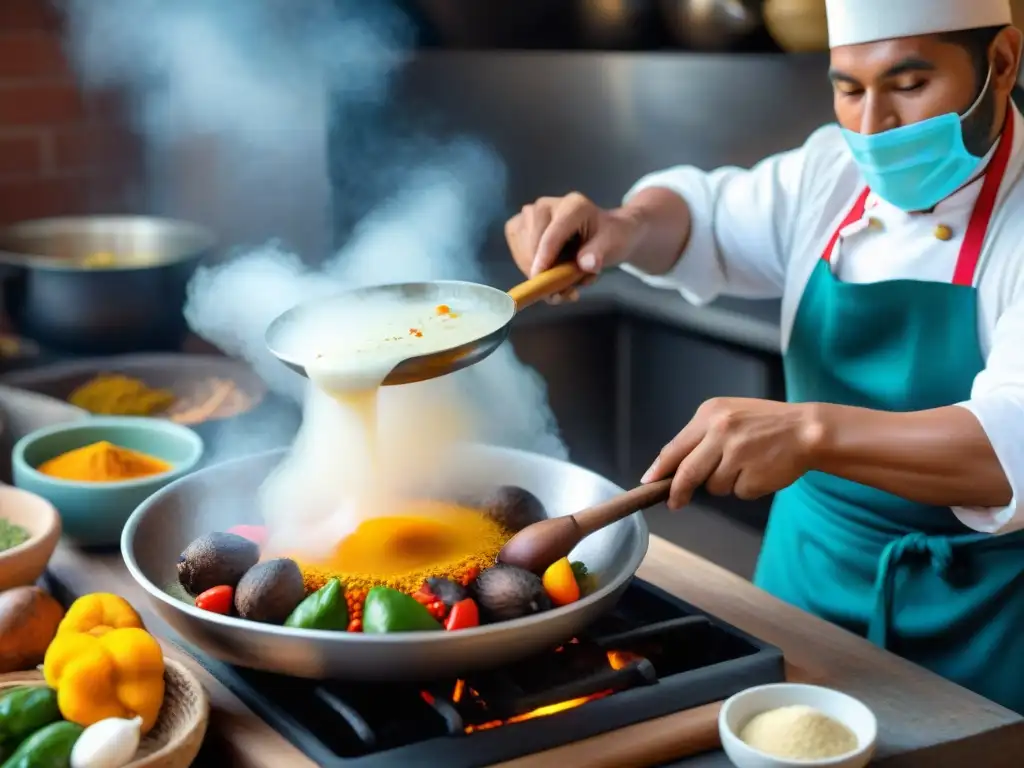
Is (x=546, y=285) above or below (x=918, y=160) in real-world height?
below

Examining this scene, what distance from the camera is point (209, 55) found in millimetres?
3322

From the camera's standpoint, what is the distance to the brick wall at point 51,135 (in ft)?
10.7

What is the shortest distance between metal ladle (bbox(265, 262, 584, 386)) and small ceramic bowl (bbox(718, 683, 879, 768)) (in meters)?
0.50

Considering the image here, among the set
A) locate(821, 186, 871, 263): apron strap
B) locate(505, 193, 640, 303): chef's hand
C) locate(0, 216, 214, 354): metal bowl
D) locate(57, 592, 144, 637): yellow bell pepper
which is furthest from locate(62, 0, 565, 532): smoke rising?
locate(57, 592, 144, 637): yellow bell pepper

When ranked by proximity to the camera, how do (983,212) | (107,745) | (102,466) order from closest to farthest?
(107,745) → (983,212) → (102,466)

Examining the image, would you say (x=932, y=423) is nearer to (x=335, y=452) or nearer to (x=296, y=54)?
(x=335, y=452)

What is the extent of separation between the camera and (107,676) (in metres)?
1.16

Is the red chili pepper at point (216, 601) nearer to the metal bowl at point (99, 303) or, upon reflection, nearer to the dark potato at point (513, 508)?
the dark potato at point (513, 508)

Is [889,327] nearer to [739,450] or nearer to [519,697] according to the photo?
[739,450]

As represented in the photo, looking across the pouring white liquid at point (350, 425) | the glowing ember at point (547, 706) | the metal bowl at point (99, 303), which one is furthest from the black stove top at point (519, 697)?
the metal bowl at point (99, 303)

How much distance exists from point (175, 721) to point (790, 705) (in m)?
0.57

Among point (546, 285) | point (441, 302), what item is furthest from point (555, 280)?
point (441, 302)

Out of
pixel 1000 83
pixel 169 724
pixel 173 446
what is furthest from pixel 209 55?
pixel 169 724

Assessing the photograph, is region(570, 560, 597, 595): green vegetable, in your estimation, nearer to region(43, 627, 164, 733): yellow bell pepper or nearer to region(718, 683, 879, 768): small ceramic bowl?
region(718, 683, 879, 768): small ceramic bowl
